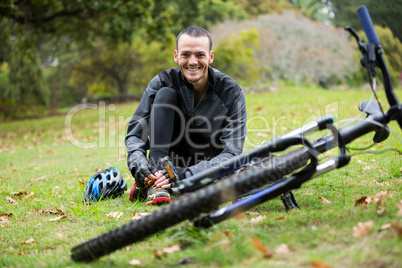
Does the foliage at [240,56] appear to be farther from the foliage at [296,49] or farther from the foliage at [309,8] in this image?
the foliage at [309,8]

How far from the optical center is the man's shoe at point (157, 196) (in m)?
2.81

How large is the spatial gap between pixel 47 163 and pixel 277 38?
16.4m

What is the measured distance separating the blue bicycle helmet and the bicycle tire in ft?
4.62

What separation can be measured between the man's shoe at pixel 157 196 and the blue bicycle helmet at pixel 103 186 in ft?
1.82

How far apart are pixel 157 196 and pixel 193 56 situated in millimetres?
1198

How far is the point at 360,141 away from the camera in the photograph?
5410 millimetres

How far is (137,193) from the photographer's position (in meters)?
3.13

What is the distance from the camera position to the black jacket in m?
3.01

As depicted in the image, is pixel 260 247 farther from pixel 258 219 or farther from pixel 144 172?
pixel 144 172

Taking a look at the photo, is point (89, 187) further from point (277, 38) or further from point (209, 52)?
point (277, 38)

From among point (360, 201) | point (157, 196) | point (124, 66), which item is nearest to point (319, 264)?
point (360, 201)

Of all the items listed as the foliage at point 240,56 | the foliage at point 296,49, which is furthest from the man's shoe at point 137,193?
the foliage at point 296,49

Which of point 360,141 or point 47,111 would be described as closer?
point 360,141

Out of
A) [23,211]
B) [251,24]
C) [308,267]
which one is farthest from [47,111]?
[308,267]
